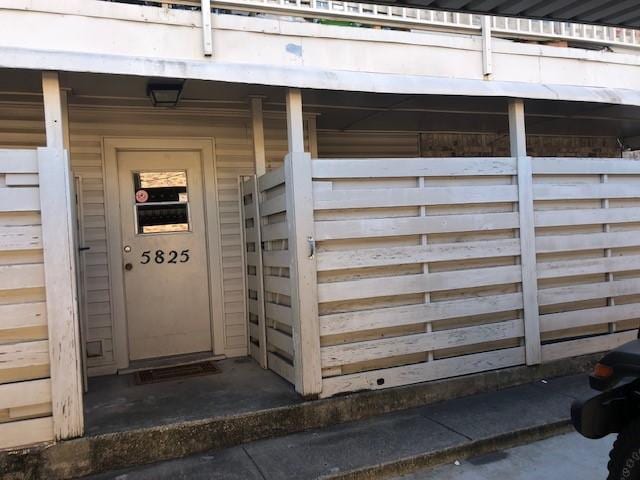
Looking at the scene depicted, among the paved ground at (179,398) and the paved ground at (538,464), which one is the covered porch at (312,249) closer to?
the paved ground at (179,398)

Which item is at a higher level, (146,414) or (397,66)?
(397,66)

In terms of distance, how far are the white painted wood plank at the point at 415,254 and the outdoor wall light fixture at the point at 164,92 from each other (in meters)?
1.84

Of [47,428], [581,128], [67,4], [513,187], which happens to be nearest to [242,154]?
[67,4]

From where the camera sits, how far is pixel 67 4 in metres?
3.83

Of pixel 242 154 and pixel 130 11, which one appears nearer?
pixel 130 11

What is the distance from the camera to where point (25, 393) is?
144 inches

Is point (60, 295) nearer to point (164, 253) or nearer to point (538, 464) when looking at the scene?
point (164, 253)

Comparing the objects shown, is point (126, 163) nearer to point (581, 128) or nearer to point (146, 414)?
point (146, 414)

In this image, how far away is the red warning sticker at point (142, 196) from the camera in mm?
5702

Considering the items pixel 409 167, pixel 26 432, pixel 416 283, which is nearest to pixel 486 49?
pixel 409 167

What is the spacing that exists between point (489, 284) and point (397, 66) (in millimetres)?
2135

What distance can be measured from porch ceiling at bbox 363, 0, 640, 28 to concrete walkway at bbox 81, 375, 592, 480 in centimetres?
315

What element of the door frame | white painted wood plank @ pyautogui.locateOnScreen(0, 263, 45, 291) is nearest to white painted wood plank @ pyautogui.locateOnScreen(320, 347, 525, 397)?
the door frame

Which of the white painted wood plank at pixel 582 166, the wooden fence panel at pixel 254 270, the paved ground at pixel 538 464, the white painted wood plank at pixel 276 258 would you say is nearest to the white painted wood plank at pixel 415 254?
the white painted wood plank at pixel 276 258
